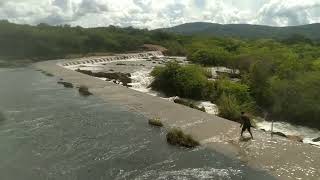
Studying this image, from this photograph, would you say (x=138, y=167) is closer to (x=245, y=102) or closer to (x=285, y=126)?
(x=285, y=126)

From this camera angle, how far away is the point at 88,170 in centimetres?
2405

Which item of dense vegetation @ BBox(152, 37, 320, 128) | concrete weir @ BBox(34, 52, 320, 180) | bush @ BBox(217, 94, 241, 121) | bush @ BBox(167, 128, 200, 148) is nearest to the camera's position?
concrete weir @ BBox(34, 52, 320, 180)

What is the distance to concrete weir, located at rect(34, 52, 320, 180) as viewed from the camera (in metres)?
24.4

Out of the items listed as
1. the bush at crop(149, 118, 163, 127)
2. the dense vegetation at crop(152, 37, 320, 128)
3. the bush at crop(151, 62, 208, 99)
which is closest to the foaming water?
the dense vegetation at crop(152, 37, 320, 128)

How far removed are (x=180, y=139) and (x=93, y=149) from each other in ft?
19.9

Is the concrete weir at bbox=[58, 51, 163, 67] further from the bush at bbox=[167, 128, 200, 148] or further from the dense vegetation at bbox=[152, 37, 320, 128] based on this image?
the bush at bbox=[167, 128, 200, 148]

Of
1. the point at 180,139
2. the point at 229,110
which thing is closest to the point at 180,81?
the point at 229,110

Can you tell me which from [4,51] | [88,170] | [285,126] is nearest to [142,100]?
[285,126]

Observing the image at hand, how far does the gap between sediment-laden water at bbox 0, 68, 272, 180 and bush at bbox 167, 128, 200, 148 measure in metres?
0.69

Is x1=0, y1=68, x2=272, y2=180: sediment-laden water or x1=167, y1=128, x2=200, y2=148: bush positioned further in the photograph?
x1=167, y1=128, x2=200, y2=148: bush

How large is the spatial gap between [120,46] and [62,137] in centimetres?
12087

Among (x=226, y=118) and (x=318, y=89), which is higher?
(x=318, y=89)

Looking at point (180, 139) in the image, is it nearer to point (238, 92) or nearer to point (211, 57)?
point (238, 92)

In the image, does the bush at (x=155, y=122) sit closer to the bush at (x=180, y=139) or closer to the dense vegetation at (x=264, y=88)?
the bush at (x=180, y=139)
